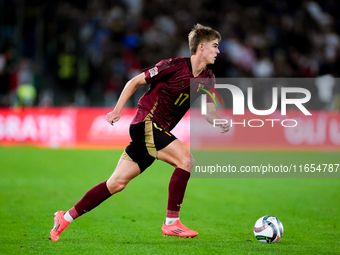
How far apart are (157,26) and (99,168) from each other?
394 inches

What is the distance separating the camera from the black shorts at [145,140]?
17.3 ft

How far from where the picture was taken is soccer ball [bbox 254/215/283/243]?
5.34 meters

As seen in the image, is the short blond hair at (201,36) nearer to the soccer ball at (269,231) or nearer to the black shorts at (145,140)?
the black shorts at (145,140)

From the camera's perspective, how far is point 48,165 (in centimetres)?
1260

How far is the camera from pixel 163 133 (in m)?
5.33

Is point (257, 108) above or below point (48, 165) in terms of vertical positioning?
above

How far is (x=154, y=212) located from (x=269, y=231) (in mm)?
2409

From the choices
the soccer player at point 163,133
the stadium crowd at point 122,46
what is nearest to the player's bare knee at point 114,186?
the soccer player at point 163,133

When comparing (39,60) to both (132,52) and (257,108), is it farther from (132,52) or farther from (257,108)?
(257,108)

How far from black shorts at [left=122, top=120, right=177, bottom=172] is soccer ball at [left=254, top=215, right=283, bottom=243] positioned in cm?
138

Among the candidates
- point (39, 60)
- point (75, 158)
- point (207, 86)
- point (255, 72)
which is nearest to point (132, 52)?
point (39, 60)

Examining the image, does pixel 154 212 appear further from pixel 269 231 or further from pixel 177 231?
pixel 269 231

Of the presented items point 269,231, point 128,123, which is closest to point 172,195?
point 269,231

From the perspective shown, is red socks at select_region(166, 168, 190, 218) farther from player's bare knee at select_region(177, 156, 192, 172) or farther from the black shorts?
the black shorts
